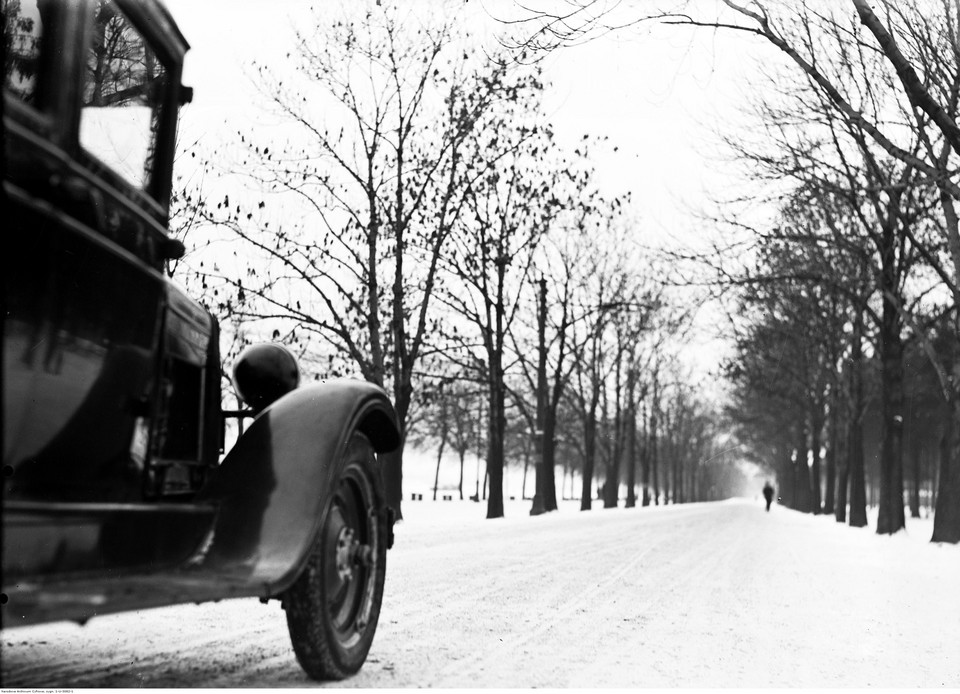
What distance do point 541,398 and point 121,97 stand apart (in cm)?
3283

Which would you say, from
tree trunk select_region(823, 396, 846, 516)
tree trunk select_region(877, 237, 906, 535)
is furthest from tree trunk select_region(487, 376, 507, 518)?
tree trunk select_region(823, 396, 846, 516)

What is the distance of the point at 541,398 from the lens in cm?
3588

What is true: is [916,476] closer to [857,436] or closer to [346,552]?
[857,436]

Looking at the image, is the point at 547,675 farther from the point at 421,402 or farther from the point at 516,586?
the point at 421,402

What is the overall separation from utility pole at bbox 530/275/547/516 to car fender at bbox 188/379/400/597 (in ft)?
93.1

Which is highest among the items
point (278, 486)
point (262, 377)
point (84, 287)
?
point (84, 287)

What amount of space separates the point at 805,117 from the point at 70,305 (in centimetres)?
1525

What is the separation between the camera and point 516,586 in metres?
8.70

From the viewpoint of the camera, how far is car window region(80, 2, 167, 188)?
3064mm

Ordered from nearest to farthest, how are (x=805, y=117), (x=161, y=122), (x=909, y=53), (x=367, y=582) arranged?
(x=161, y=122) → (x=367, y=582) → (x=909, y=53) → (x=805, y=117)

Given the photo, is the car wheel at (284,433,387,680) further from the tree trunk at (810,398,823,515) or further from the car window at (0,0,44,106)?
the tree trunk at (810,398,823,515)

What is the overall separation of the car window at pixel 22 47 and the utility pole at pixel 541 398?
2961 cm

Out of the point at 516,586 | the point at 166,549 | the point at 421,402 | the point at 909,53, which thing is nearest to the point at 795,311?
the point at 421,402

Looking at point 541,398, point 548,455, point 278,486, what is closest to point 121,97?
point 278,486
